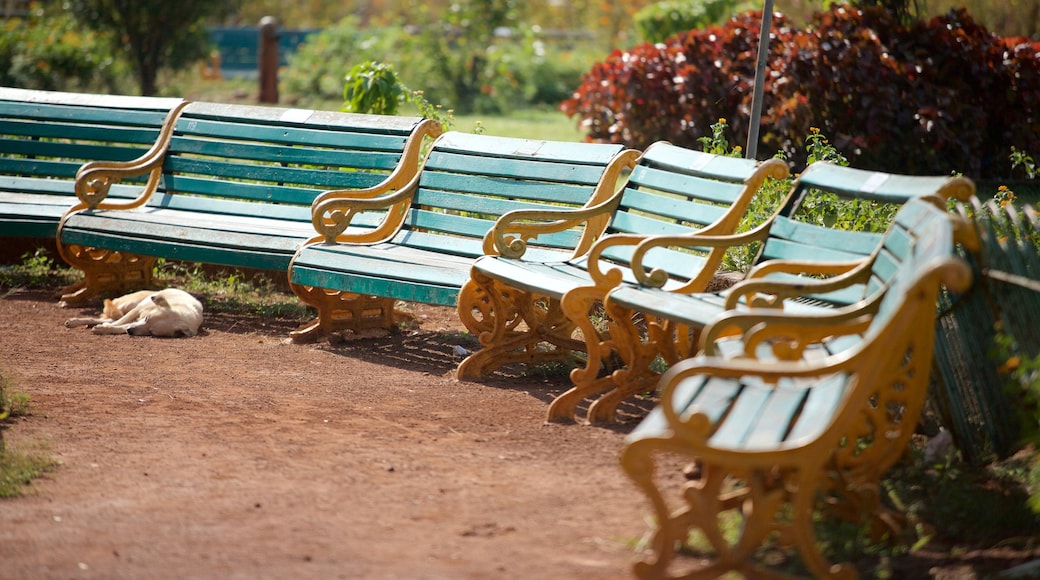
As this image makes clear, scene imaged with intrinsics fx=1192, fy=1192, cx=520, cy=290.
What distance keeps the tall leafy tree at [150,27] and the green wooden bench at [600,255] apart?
35.5 feet

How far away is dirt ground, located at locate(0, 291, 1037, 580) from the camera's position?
3.47 meters

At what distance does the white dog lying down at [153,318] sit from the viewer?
21.0 ft

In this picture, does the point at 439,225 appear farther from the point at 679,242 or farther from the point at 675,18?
the point at 675,18

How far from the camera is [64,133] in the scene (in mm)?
7836

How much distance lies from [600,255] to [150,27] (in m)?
11.6

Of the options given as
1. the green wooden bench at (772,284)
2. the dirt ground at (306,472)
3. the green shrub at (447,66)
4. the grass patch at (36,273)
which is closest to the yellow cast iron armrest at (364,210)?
the dirt ground at (306,472)

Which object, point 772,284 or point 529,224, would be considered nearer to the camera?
→ point 772,284

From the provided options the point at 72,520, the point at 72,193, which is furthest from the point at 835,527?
the point at 72,193

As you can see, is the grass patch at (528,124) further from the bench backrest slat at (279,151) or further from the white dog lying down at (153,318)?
the white dog lying down at (153,318)

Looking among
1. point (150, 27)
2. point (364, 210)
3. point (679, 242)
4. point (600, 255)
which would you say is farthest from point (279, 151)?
point (150, 27)

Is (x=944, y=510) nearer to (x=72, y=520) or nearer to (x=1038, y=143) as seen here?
(x=72, y=520)

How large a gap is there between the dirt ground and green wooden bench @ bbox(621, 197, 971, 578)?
0.28 m

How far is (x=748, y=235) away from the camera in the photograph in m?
4.70

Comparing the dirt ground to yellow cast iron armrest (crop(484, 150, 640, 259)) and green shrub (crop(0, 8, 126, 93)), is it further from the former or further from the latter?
green shrub (crop(0, 8, 126, 93))
